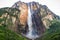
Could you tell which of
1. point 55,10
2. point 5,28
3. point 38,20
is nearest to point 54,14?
point 55,10

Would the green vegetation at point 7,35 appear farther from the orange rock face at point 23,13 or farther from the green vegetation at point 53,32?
the green vegetation at point 53,32

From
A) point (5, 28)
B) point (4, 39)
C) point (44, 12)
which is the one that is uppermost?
point (44, 12)

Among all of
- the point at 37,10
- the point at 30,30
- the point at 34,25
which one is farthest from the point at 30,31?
the point at 37,10

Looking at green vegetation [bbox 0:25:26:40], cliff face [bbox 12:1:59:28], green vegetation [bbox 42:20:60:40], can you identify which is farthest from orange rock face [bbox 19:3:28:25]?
green vegetation [bbox 42:20:60:40]

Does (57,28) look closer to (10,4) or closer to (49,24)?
(49,24)

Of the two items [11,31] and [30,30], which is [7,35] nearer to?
[11,31]

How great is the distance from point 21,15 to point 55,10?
2.84ft

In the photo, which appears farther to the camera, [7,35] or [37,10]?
[37,10]

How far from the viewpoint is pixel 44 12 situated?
489cm

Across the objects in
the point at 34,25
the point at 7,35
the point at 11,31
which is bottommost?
the point at 7,35

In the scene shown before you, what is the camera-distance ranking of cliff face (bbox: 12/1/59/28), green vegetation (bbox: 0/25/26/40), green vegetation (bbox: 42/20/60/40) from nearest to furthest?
green vegetation (bbox: 0/25/26/40), green vegetation (bbox: 42/20/60/40), cliff face (bbox: 12/1/59/28)

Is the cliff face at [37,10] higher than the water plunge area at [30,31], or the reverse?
the cliff face at [37,10]

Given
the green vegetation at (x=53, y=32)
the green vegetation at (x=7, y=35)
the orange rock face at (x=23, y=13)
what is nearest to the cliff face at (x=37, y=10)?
the orange rock face at (x=23, y=13)

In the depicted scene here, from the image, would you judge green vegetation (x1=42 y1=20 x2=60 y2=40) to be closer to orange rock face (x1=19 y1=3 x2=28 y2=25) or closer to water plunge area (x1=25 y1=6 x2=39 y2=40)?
water plunge area (x1=25 y1=6 x2=39 y2=40)
